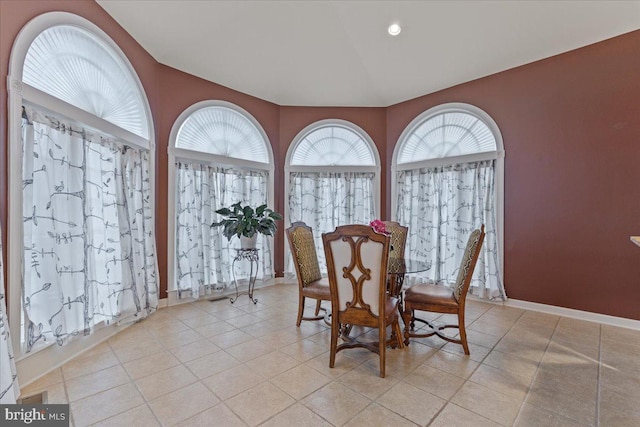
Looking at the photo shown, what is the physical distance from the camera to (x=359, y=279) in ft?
7.12

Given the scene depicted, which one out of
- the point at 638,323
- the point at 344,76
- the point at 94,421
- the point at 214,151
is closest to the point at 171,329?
the point at 94,421

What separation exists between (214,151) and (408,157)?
3.18m

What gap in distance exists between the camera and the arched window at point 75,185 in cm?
202

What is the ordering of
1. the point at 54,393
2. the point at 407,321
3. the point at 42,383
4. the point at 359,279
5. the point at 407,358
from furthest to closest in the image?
the point at 407,321 → the point at 407,358 → the point at 359,279 → the point at 42,383 → the point at 54,393

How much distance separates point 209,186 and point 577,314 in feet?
16.2

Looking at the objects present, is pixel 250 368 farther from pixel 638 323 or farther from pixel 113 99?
pixel 638 323

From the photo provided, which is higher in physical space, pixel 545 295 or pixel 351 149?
pixel 351 149

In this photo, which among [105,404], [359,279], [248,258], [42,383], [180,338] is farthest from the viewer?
[248,258]

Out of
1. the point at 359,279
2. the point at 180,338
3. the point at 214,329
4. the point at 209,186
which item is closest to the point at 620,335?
the point at 359,279

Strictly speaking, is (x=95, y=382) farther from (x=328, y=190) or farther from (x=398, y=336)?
(x=328, y=190)

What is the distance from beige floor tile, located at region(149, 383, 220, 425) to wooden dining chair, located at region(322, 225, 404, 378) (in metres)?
0.93

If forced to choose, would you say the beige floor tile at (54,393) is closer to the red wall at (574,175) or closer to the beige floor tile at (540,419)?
the beige floor tile at (540,419)

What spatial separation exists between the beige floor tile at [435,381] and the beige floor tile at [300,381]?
648 millimetres

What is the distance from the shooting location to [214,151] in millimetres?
4180
